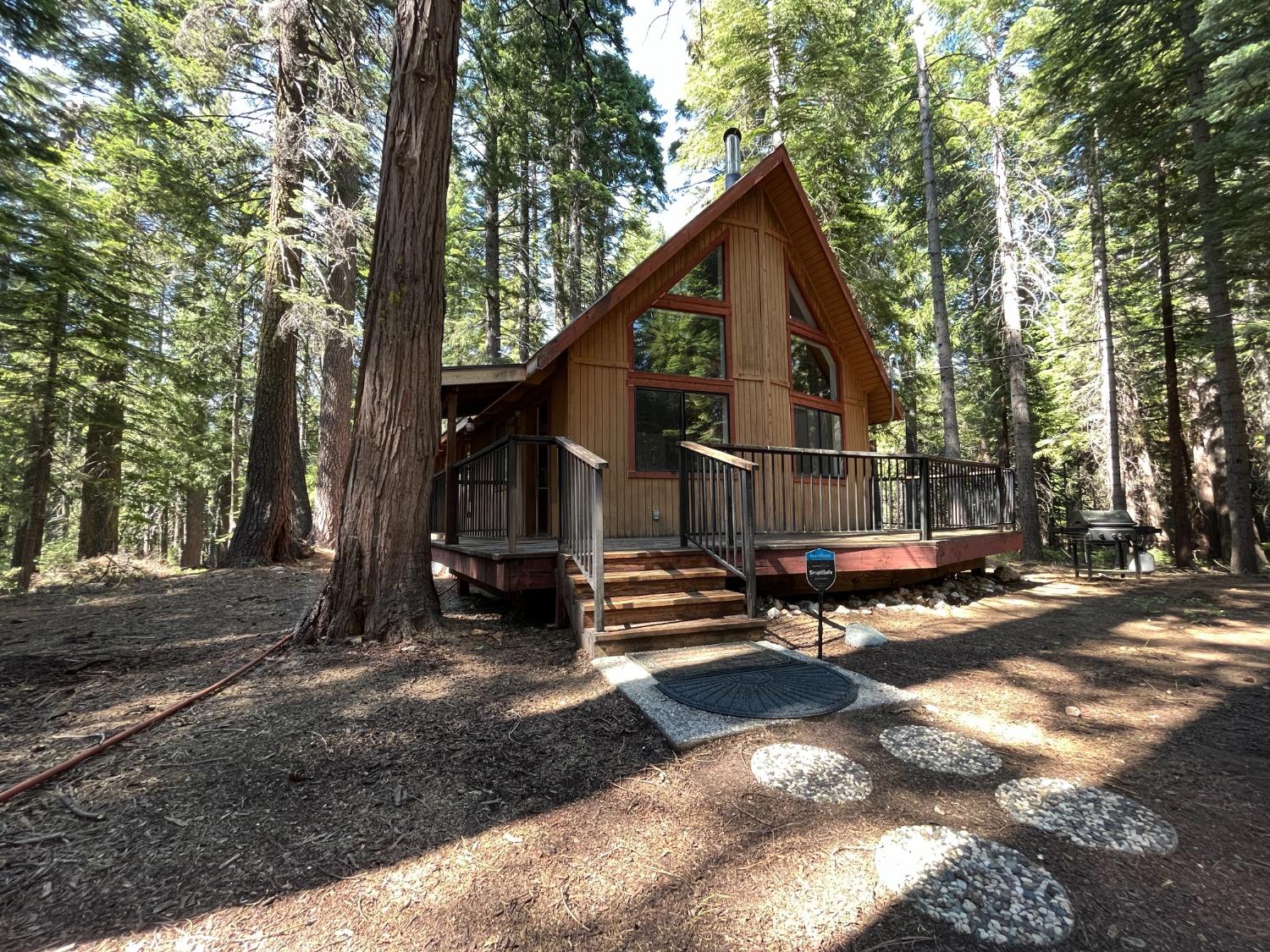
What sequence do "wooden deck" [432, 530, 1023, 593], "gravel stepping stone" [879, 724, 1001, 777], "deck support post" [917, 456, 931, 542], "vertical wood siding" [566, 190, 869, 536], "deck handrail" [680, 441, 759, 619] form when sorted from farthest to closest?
"vertical wood siding" [566, 190, 869, 536], "deck support post" [917, 456, 931, 542], "wooden deck" [432, 530, 1023, 593], "deck handrail" [680, 441, 759, 619], "gravel stepping stone" [879, 724, 1001, 777]

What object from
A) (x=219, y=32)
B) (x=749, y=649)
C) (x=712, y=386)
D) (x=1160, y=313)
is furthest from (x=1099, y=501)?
(x=219, y=32)

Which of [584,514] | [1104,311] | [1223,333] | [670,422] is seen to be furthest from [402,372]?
[1104,311]

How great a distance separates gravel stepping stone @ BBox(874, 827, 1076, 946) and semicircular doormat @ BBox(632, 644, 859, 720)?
3.69ft

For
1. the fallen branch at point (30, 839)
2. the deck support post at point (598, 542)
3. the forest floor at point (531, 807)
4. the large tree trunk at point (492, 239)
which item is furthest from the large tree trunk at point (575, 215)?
the fallen branch at point (30, 839)

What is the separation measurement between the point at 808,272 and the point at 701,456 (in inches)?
257

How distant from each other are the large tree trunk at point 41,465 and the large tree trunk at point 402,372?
8.72 m

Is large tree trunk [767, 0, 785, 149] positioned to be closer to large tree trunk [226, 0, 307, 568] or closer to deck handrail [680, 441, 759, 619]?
large tree trunk [226, 0, 307, 568]

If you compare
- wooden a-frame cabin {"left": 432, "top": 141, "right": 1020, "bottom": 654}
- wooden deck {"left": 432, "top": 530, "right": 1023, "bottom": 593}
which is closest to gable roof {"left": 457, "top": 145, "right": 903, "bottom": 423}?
wooden a-frame cabin {"left": 432, "top": 141, "right": 1020, "bottom": 654}

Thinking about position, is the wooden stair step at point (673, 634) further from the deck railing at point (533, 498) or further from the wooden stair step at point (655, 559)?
the wooden stair step at point (655, 559)

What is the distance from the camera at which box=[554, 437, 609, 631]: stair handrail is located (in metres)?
4.25

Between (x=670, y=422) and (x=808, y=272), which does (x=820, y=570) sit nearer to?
(x=670, y=422)

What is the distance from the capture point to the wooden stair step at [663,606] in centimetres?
444

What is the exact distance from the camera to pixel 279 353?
9062 millimetres

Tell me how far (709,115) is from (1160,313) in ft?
40.8
